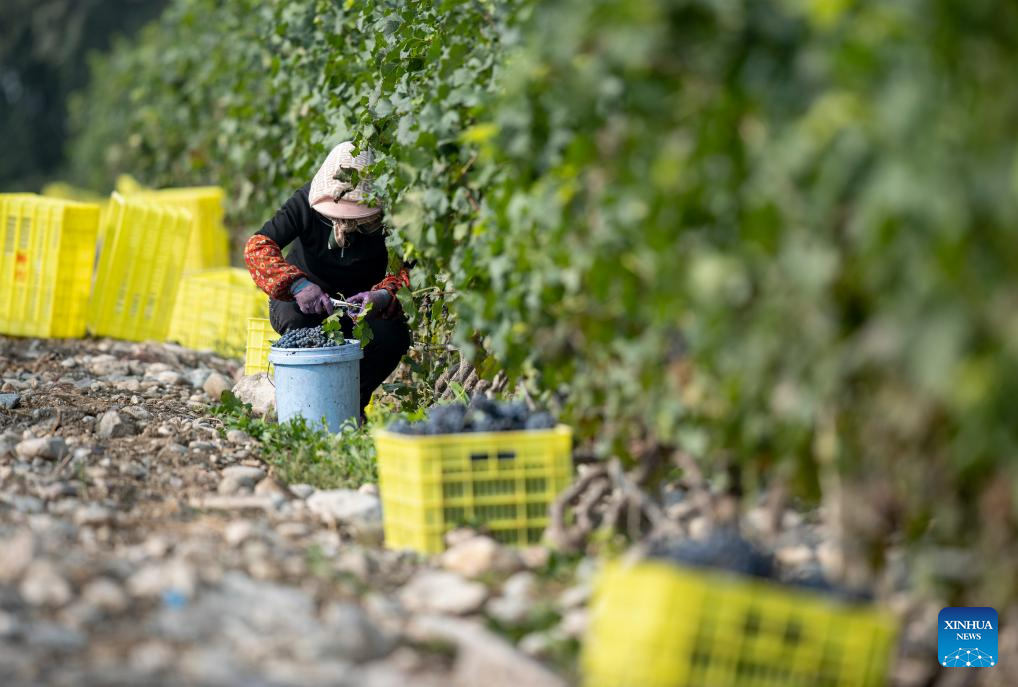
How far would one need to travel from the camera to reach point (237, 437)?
559 centimetres

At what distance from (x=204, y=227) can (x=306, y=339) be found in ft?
17.5

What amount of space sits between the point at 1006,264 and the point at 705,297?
0.64 meters

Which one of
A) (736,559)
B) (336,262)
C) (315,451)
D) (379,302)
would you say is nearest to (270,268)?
(336,262)

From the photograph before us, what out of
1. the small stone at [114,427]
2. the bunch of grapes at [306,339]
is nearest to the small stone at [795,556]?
the bunch of grapes at [306,339]

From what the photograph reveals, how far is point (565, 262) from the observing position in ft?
12.5

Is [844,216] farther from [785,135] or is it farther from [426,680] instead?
[426,680]

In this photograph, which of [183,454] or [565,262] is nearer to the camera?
[565,262]

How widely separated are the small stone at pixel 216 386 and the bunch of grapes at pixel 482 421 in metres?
2.69

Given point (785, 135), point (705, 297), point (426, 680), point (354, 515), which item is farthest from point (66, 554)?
point (785, 135)

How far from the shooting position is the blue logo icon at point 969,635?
3.30m

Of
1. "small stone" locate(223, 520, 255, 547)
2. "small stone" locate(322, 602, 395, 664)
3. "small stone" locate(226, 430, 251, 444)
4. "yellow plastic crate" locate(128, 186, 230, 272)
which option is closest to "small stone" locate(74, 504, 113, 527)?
"small stone" locate(223, 520, 255, 547)

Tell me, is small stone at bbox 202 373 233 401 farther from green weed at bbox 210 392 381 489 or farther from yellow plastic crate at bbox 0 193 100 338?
yellow plastic crate at bbox 0 193 100 338

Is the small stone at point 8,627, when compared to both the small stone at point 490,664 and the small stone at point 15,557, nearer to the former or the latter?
the small stone at point 15,557

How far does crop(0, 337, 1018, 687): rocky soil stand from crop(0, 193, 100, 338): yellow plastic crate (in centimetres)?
327
